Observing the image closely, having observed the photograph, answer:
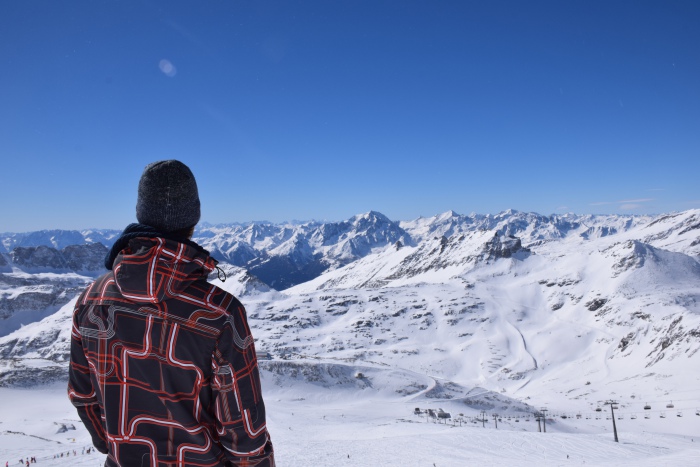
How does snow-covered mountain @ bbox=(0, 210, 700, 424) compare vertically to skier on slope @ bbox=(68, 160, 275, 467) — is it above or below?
below

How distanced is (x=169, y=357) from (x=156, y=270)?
74cm

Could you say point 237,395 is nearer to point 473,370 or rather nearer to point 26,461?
point 26,461

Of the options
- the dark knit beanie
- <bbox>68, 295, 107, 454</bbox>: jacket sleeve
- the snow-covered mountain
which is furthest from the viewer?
the snow-covered mountain

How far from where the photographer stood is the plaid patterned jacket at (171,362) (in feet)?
10.1

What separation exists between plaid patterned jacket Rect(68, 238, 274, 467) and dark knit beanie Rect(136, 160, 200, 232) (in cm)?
40

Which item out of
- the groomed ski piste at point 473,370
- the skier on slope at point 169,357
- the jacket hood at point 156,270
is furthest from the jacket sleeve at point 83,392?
the groomed ski piste at point 473,370

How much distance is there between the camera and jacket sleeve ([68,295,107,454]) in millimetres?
3701

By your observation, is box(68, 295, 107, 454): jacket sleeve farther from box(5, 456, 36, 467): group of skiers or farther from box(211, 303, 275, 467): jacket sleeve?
box(5, 456, 36, 467): group of skiers

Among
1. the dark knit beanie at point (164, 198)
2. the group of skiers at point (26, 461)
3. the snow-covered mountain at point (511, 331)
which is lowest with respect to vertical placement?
the snow-covered mountain at point (511, 331)

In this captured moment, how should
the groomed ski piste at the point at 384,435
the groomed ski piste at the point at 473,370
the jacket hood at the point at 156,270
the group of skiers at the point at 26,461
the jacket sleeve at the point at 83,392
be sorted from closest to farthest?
the jacket hood at the point at 156,270, the jacket sleeve at the point at 83,392, the groomed ski piste at the point at 384,435, the group of skiers at the point at 26,461, the groomed ski piste at the point at 473,370

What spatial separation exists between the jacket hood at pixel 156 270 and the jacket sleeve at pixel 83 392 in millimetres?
986

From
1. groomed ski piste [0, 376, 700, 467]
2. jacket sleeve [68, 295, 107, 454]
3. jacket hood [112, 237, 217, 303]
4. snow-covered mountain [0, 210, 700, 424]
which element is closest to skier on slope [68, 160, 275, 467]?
jacket hood [112, 237, 217, 303]

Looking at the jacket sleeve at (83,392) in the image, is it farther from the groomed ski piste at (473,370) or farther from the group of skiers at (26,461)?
the group of skiers at (26,461)

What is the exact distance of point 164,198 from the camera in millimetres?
3520
